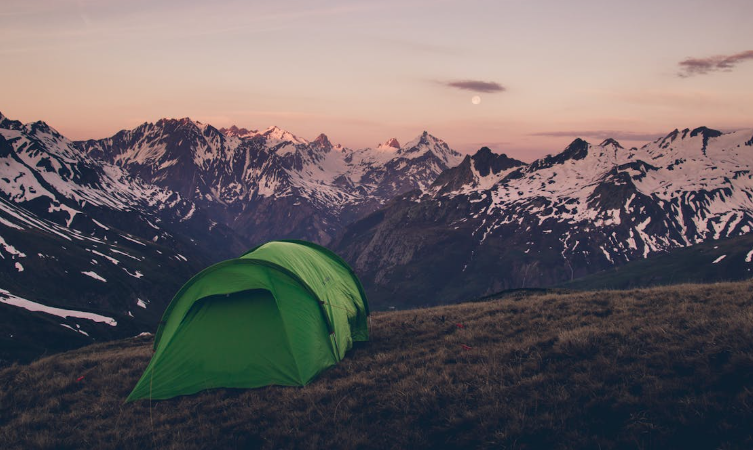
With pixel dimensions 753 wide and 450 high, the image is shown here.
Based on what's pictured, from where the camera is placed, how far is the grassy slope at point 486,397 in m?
9.30

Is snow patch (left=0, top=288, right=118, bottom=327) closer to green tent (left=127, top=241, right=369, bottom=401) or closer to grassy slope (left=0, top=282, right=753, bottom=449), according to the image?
grassy slope (left=0, top=282, right=753, bottom=449)

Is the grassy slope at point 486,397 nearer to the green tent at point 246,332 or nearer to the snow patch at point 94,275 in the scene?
the green tent at point 246,332

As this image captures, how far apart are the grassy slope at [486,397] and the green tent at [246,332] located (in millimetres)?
632

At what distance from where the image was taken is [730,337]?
11.5m

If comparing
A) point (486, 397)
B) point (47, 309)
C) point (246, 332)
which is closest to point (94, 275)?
point (47, 309)

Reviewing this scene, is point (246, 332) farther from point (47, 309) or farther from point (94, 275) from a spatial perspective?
point (94, 275)

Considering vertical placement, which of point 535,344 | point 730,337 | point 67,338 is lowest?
point 67,338

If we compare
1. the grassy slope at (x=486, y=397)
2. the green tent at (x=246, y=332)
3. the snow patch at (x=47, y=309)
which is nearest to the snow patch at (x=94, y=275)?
the snow patch at (x=47, y=309)

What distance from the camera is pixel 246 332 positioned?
592 inches

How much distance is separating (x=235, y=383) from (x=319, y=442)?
5045 mm

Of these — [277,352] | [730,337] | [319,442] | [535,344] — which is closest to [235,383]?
[277,352]

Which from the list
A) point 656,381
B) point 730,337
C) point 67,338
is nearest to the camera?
point 656,381

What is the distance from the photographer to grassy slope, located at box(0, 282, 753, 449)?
9297 mm

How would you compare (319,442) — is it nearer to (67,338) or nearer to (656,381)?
(656,381)
